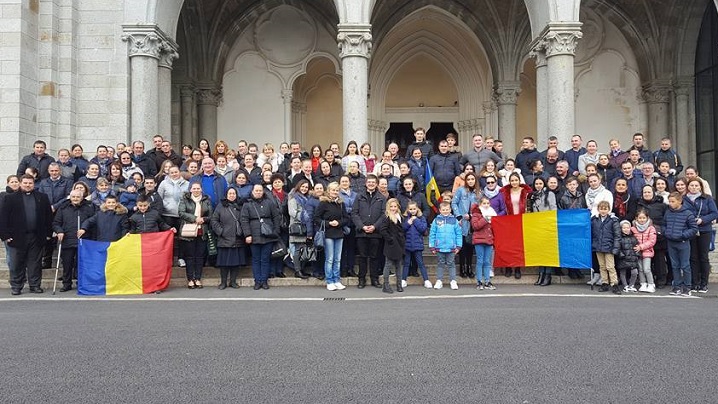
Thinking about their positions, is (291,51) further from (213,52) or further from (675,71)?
(675,71)

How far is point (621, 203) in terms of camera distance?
30.7 ft

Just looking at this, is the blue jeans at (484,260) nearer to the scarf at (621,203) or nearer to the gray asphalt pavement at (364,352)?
the gray asphalt pavement at (364,352)

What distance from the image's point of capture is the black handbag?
30.6ft

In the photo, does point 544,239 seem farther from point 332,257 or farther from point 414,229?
point 332,257

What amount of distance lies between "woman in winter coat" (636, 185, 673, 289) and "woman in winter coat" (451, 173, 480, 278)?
8.82 feet

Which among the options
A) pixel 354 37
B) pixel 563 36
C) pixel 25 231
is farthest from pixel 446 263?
pixel 563 36

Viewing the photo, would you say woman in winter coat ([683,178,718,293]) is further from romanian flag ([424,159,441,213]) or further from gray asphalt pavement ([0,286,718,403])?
romanian flag ([424,159,441,213])

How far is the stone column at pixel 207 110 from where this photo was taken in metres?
19.4

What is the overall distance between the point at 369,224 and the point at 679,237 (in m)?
4.87

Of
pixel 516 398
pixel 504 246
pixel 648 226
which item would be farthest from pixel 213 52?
pixel 516 398

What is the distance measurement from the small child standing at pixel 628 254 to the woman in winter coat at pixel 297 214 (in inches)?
205

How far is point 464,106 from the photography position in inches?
874

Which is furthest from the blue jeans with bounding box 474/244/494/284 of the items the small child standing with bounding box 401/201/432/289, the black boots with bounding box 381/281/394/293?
the black boots with bounding box 381/281/394/293

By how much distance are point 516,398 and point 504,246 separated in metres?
6.22
